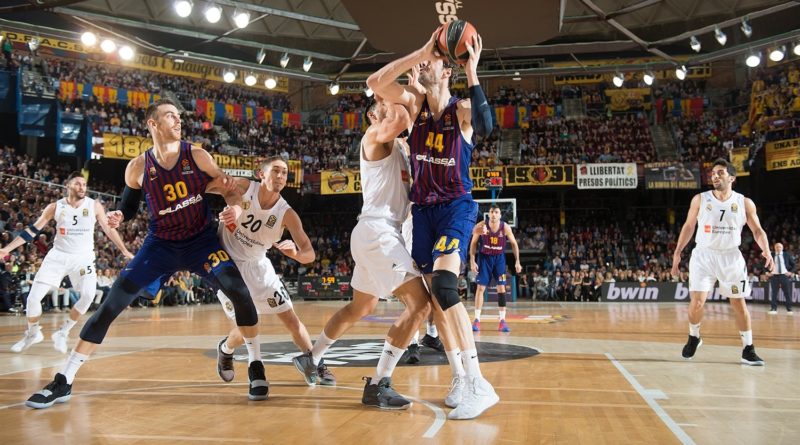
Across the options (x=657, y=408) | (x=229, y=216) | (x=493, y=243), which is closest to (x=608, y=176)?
(x=493, y=243)

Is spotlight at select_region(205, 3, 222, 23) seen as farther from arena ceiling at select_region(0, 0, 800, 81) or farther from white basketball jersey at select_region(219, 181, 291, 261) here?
white basketball jersey at select_region(219, 181, 291, 261)

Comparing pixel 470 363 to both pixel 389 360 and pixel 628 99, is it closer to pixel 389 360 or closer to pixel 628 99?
pixel 389 360

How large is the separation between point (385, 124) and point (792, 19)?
33502mm

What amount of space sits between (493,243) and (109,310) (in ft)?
26.0

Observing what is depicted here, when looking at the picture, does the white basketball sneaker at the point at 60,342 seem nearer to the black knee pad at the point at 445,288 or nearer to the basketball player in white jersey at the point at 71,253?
the basketball player in white jersey at the point at 71,253

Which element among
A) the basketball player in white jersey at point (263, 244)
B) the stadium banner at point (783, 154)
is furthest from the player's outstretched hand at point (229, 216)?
the stadium banner at point (783, 154)

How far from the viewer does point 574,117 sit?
36031mm

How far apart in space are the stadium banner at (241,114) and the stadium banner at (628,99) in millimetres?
17803

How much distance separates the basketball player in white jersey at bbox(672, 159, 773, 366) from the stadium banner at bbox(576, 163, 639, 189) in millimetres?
21252

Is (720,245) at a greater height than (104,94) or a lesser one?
lesser

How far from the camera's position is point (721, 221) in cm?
780

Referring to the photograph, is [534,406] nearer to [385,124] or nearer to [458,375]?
[458,375]

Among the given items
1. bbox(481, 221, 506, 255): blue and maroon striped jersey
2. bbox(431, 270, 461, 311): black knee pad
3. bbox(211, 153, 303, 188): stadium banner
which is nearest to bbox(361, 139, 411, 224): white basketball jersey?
bbox(431, 270, 461, 311): black knee pad

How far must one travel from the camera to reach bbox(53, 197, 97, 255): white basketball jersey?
895 cm
